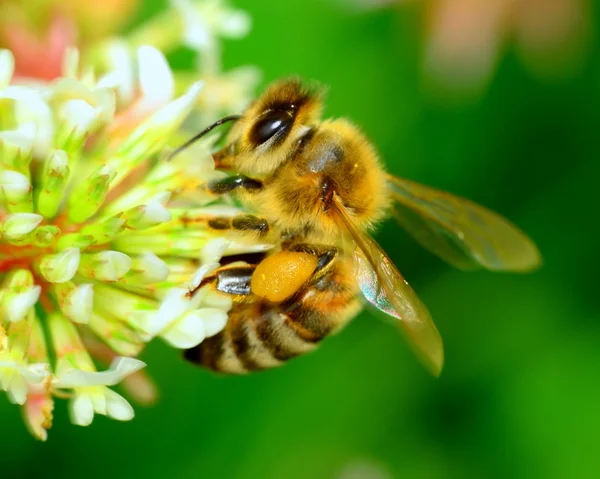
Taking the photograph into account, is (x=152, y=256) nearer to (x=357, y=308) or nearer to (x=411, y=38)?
(x=357, y=308)

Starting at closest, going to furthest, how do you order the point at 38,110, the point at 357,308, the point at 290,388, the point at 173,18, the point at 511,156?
the point at 38,110, the point at 357,308, the point at 173,18, the point at 290,388, the point at 511,156

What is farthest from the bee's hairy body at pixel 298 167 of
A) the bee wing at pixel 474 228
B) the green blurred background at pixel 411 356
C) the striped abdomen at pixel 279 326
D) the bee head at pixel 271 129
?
the green blurred background at pixel 411 356

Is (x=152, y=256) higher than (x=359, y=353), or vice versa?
(x=152, y=256)

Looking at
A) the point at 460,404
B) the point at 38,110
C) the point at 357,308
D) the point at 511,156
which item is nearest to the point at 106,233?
the point at 38,110

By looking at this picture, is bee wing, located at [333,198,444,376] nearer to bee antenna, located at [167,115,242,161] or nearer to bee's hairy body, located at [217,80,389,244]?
bee's hairy body, located at [217,80,389,244]

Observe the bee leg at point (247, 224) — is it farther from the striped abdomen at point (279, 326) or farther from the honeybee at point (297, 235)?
the striped abdomen at point (279, 326)

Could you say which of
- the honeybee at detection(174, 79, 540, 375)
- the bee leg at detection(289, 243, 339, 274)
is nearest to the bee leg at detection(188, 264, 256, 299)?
the honeybee at detection(174, 79, 540, 375)

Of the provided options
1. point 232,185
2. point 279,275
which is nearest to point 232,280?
point 279,275
